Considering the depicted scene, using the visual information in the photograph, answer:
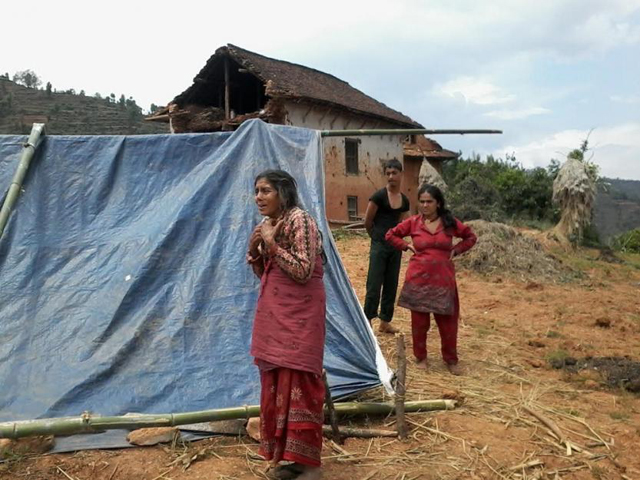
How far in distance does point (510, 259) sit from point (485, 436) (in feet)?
26.3

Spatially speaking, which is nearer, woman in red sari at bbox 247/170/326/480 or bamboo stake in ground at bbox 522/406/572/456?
woman in red sari at bbox 247/170/326/480

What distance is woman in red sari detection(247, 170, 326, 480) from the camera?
2.76 meters

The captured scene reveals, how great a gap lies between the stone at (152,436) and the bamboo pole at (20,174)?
1528 mm

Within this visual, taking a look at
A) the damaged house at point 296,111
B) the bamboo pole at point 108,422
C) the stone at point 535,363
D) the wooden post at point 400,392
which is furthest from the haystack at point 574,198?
the bamboo pole at point 108,422

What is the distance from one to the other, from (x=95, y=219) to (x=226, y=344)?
4.06 ft

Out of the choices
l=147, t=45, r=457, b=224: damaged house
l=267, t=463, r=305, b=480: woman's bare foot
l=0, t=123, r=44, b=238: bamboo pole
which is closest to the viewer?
l=267, t=463, r=305, b=480: woman's bare foot

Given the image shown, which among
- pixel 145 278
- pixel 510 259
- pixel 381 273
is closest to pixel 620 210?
pixel 510 259

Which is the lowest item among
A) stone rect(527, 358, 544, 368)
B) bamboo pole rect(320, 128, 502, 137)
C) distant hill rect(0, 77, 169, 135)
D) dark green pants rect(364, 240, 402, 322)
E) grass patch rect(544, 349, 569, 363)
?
grass patch rect(544, 349, 569, 363)

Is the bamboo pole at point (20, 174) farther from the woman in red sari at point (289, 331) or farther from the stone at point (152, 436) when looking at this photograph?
the woman in red sari at point (289, 331)

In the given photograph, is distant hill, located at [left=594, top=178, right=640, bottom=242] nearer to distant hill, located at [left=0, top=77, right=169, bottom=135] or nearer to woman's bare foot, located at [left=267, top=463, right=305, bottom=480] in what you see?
distant hill, located at [left=0, top=77, right=169, bottom=135]

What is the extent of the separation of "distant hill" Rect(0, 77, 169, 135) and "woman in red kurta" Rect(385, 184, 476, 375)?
24.4 metres

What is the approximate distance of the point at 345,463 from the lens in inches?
126

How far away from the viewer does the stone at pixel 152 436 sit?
328 cm

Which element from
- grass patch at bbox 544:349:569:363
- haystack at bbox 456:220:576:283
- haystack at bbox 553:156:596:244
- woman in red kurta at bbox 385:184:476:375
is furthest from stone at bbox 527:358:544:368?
haystack at bbox 553:156:596:244
